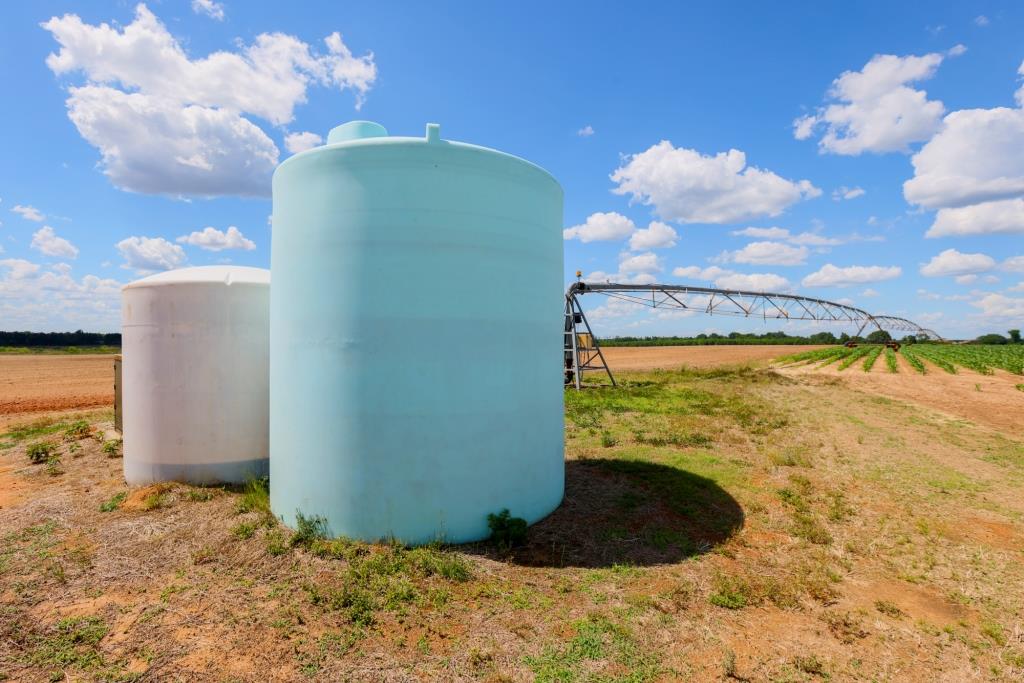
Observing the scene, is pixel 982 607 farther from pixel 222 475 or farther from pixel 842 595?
pixel 222 475

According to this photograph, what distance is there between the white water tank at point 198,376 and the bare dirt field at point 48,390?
585 inches

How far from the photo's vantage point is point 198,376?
891cm

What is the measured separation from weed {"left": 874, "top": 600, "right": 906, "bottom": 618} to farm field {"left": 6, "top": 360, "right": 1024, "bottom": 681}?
3 cm

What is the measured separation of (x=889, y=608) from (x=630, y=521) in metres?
3.22

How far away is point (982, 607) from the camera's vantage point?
A: 557 cm

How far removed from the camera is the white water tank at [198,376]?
8.91 meters

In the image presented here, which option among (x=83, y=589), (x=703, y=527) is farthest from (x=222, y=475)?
(x=703, y=527)

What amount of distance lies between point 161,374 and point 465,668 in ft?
25.4

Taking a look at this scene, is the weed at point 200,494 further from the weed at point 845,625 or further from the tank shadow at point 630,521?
the weed at point 845,625

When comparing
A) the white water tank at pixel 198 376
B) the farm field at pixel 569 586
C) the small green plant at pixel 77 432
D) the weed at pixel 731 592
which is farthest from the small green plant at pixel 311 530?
the small green plant at pixel 77 432

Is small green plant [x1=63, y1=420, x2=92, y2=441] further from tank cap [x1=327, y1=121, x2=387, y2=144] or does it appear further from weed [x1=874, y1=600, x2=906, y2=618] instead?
weed [x1=874, y1=600, x2=906, y2=618]

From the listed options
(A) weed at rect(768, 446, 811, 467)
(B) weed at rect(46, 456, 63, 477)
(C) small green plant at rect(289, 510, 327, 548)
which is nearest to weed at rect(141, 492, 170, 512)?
(C) small green plant at rect(289, 510, 327, 548)

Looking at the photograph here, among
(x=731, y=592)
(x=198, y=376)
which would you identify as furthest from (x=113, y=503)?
(x=731, y=592)

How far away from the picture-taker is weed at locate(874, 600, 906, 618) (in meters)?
5.40
